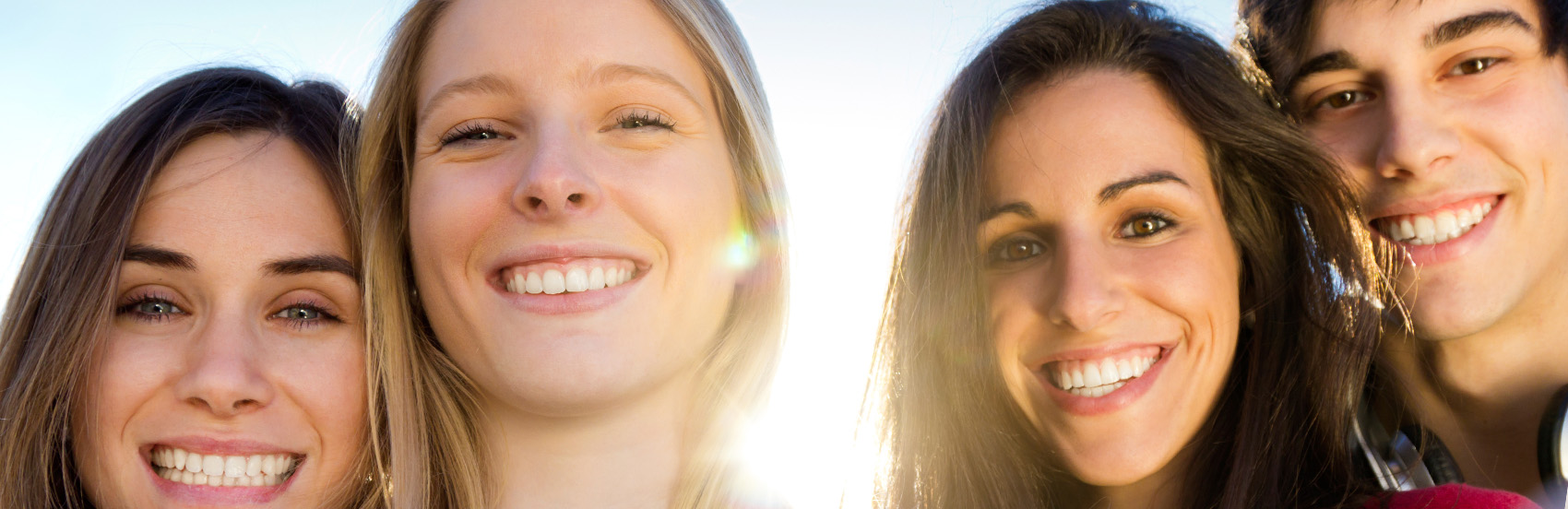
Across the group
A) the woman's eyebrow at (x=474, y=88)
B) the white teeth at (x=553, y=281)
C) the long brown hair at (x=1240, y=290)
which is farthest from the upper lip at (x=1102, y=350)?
the woman's eyebrow at (x=474, y=88)

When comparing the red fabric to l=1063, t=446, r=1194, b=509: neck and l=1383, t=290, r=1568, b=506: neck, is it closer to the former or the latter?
l=1063, t=446, r=1194, b=509: neck

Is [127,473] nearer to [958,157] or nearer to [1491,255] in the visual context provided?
[958,157]

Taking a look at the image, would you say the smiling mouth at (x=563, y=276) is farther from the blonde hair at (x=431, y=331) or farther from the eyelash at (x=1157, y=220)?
the eyelash at (x=1157, y=220)

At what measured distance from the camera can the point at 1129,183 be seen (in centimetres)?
303

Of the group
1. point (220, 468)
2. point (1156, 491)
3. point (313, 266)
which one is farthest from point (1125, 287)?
point (220, 468)

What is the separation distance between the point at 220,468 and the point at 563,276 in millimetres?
1076

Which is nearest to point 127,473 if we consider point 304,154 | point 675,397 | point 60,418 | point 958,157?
point 60,418

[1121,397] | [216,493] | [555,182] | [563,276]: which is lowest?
[216,493]

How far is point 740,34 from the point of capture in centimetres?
351

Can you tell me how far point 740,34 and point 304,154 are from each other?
1.32 metres

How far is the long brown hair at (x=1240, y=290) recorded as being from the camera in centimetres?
308

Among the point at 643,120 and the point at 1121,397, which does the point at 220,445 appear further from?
the point at 1121,397

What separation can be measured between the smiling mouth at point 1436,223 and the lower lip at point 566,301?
225 cm

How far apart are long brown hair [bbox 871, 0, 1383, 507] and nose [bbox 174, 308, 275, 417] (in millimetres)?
1762
